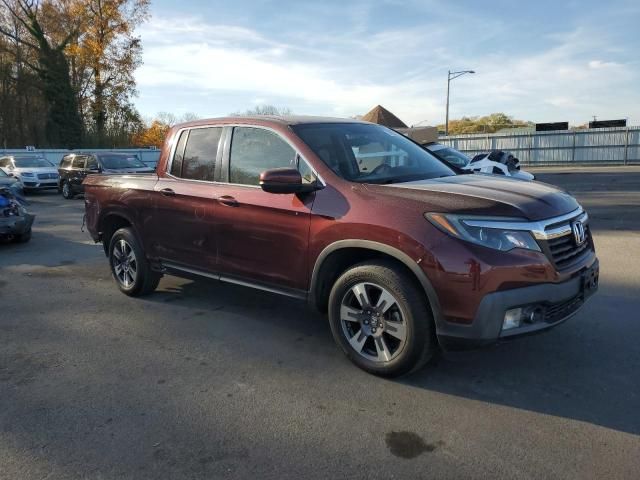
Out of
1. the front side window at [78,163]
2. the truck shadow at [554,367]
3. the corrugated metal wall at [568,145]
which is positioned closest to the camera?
the truck shadow at [554,367]

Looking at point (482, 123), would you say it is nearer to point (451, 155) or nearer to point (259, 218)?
point (451, 155)

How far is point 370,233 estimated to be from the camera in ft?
11.6

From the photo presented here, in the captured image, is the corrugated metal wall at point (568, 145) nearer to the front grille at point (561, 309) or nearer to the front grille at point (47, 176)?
the front grille at point (47, 176)

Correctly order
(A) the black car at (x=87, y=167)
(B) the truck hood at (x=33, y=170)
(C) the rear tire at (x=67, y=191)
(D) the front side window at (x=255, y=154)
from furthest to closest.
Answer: (B) the truck hood at (x=33, y=170) → (C) the rear tire at (x=67, y=191) → (A) the black car at (x=87, y=167) → (D) the front side window at (x=255, y=154)

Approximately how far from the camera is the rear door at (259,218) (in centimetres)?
402

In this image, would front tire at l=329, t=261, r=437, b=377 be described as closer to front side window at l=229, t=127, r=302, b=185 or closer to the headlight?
the headlight

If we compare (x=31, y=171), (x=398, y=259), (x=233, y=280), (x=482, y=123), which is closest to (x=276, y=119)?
(x=233, y=280)

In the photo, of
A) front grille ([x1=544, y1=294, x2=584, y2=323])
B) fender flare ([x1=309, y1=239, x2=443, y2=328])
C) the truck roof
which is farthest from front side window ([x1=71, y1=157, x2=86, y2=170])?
front grille ([x1=544, y1=294, x2=584, y2=323])

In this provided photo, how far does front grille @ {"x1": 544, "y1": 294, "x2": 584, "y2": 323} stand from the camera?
3346mm

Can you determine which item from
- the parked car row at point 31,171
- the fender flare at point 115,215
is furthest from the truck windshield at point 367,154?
the parked car row at point 31,171

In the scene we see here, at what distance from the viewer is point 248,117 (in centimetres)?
468

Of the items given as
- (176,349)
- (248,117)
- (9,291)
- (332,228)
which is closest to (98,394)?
(176,349)

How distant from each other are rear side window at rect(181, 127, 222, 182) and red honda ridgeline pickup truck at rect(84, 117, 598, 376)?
2 centimetres

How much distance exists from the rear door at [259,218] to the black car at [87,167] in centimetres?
1278
